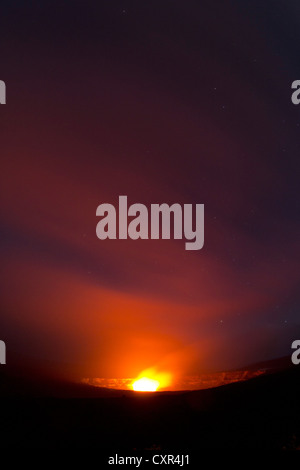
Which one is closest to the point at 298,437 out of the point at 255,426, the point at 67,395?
the point at 255,426

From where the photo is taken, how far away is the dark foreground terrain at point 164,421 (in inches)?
523

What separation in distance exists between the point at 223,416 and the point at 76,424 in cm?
645

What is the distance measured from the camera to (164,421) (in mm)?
16438

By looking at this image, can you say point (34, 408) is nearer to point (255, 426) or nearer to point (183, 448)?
point (183, 448)

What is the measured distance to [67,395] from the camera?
3288 cm

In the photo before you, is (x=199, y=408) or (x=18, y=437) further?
(x=199, y=408)

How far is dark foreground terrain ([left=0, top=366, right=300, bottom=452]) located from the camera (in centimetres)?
1328

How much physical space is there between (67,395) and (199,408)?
18.2 meters

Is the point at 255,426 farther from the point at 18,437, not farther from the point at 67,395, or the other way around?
the point at 67,395
